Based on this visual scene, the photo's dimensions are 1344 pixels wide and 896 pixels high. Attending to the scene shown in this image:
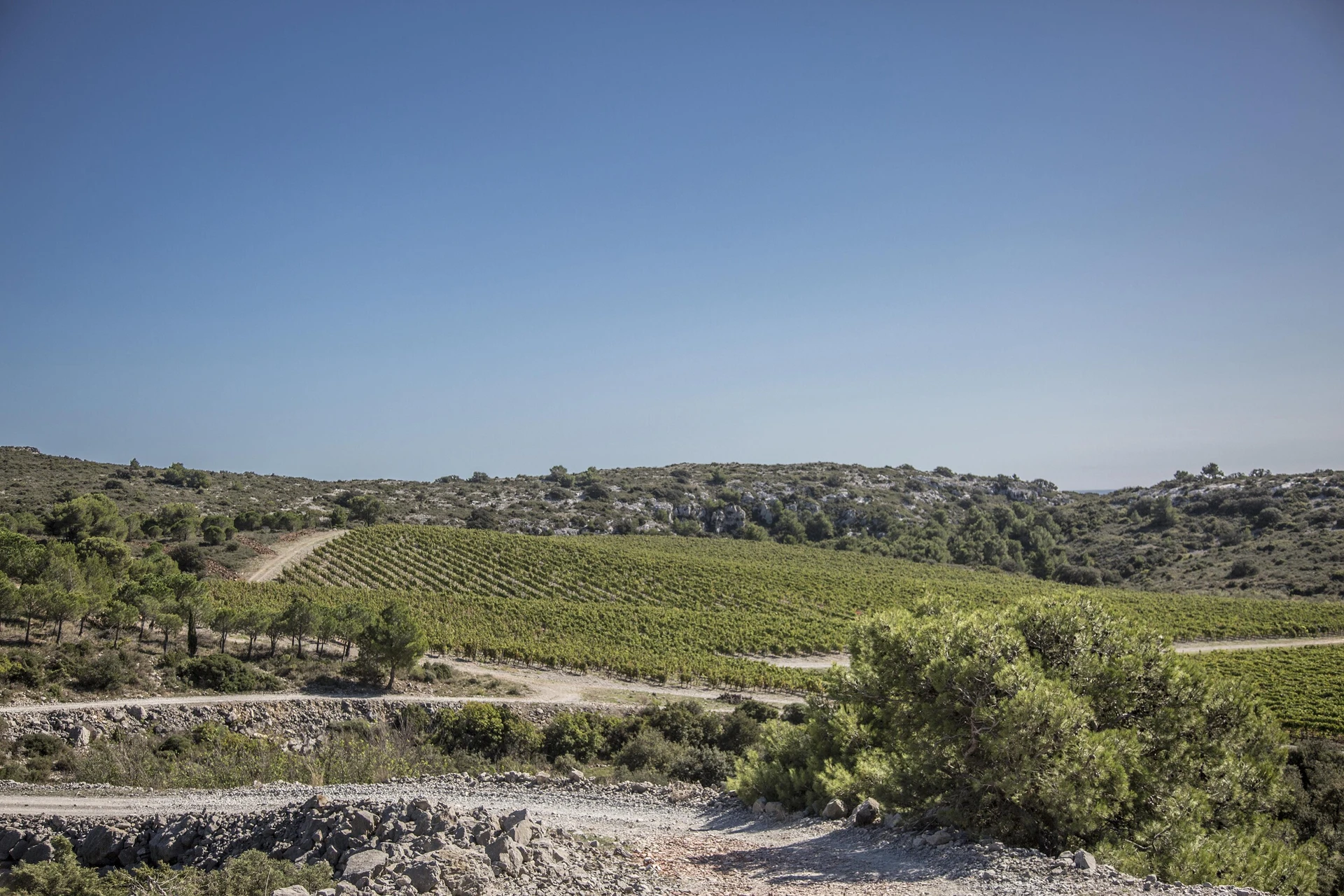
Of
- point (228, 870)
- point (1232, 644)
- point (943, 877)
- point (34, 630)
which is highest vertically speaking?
point (943, 877)

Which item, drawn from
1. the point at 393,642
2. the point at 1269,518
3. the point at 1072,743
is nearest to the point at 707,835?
the point at 1072,743

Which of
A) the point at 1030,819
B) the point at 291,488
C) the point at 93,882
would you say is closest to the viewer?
the point at 1030,819

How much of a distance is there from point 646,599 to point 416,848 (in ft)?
171

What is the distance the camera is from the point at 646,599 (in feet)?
198

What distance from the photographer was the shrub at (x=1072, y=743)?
9086 millimetres

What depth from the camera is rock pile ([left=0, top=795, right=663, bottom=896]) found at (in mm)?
8156

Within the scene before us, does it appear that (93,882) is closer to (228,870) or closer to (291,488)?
(228,870)

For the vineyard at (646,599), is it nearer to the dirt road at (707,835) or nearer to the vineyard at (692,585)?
the vineyard at (692,585)

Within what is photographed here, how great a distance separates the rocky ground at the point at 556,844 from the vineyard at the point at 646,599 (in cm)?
2052

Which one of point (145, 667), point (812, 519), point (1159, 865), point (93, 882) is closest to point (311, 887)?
point (93, 882)

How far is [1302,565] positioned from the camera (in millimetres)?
80250

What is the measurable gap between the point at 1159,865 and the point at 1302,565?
310ft

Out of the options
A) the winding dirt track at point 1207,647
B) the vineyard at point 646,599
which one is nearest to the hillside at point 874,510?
the vineyard at point 646,599

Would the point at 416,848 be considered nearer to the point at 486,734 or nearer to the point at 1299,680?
the point at 486,734
